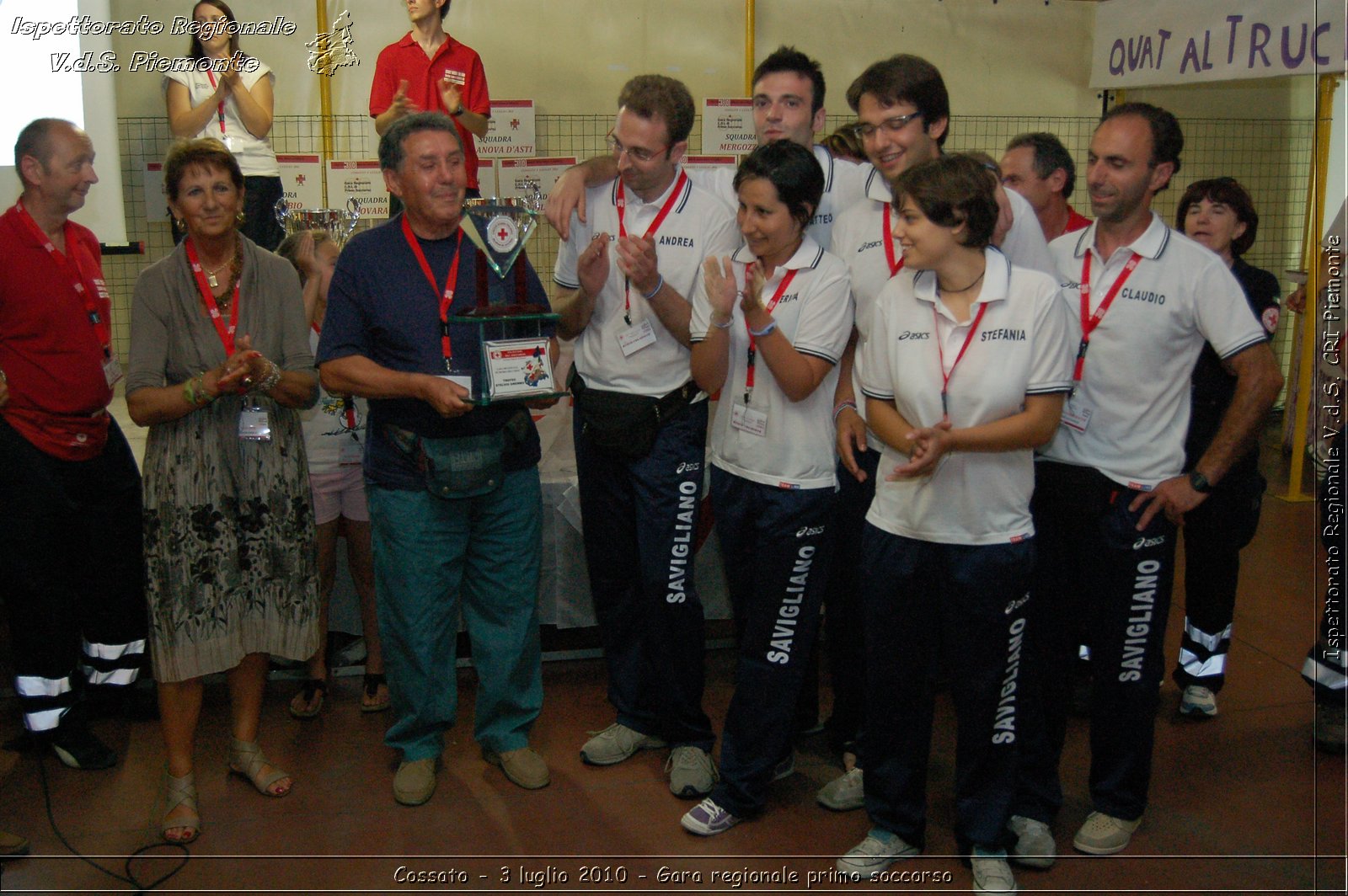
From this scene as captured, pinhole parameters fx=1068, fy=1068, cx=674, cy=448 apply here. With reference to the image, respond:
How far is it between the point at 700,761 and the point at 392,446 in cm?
123

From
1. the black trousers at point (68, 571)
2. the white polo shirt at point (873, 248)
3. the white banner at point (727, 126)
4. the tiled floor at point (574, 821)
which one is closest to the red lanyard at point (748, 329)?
the white polo shirt at point (873, 248)

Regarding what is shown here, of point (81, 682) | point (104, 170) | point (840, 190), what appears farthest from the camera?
point (104, 170)

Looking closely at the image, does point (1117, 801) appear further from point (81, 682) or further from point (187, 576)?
point (81, 682)

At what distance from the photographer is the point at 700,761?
3.03 metres

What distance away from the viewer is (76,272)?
10.4 ft

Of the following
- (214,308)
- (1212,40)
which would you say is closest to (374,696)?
(214,308)

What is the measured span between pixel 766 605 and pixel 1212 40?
410 cm

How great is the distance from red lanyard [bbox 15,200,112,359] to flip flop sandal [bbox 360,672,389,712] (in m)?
1.32

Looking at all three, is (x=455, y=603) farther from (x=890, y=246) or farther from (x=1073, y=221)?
(x=1073, y=221)

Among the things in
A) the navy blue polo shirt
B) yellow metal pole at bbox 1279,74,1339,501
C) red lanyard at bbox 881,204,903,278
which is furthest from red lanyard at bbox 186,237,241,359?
yellow metal pole at bbox 1279,74,1339,501

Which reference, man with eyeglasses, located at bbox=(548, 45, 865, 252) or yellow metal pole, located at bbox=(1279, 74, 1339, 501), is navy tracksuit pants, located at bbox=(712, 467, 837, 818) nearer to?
man with eyeglasses, located at bbox=(548, 45, 865, 252)

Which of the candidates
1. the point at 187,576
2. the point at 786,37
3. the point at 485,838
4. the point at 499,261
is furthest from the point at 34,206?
the point at 786,37

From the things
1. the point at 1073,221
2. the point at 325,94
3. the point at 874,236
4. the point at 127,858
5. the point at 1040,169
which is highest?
the point at 325,94

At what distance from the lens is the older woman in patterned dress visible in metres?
2.80
